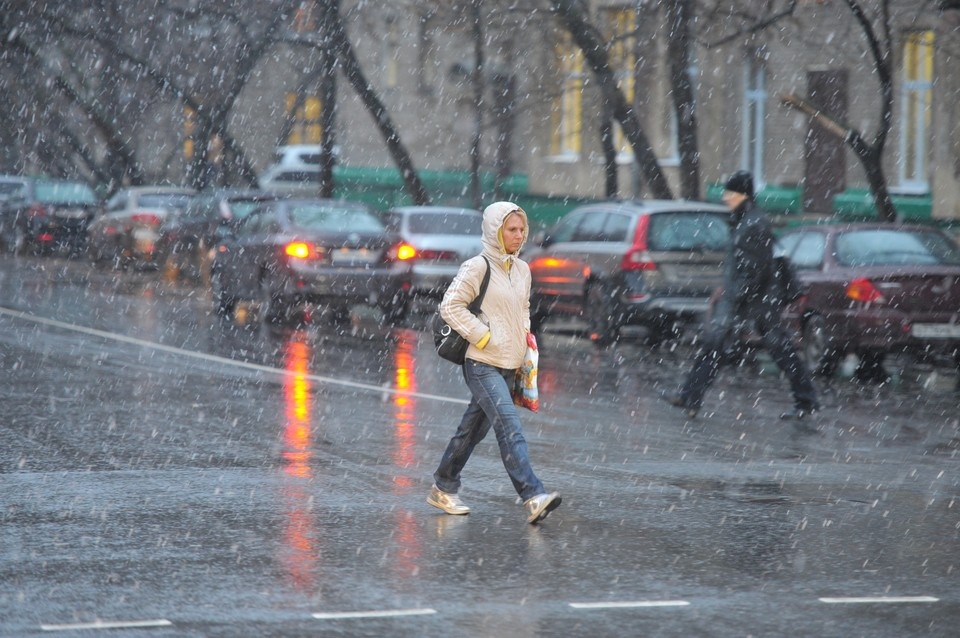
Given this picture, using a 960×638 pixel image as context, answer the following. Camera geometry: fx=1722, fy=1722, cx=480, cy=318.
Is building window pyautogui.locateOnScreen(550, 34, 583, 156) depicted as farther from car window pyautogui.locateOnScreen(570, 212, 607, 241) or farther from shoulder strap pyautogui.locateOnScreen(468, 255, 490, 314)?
shoulder strap pyautogui.locateOnScreen(468, 255, 490, 314)

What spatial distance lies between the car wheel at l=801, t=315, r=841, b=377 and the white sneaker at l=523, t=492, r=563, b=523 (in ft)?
27.0

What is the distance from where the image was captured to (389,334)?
1975 centimetres

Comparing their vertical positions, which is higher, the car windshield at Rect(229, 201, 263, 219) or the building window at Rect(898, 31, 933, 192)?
the building window at Rect(898, 31, 933, 192)

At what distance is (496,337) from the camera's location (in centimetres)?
813

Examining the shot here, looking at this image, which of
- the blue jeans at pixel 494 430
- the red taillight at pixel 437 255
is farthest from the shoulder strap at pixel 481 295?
the red taillight at pixel 437 255

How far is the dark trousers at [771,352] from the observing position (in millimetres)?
12484

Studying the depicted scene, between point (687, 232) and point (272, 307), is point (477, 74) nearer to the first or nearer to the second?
point (272, 307)

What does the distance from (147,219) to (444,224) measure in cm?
979

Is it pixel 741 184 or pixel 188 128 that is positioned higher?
pixel 188 128

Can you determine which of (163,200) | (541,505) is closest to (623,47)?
(163,200)

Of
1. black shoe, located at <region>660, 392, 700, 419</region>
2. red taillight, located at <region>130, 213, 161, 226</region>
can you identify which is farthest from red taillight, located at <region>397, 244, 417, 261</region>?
red taillight, located at <region>130, 213, 161, 226</region>

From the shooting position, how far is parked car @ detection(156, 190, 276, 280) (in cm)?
2762

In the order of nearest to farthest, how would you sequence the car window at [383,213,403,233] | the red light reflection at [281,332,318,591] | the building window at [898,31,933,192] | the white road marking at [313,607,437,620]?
Answer: the white road marking at [313,607,437,620] < the red light reflection at [281,332,318,591] < the car window at [383,213,403,233] < the building window at [898,31,933,192]

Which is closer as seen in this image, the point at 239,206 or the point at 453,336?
the point at 453,336
